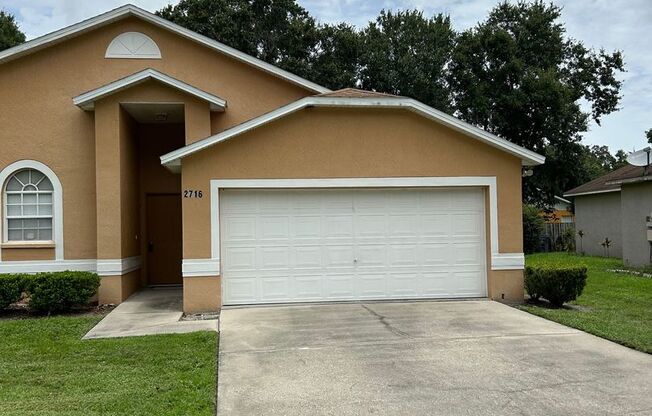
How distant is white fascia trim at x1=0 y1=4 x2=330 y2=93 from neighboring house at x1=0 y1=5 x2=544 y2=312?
0.05 m

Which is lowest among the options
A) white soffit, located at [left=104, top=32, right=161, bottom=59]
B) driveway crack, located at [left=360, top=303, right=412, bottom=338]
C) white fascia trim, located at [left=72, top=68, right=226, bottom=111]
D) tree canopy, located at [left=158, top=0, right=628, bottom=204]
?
driveway crack, located at [left=360, top=303, right=412, bottom=338]

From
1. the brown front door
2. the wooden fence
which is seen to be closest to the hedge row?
the brown front door

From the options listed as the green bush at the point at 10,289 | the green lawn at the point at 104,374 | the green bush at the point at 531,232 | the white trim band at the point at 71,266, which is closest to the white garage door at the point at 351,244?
the green lawn at the point at 104,374

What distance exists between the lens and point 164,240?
15523 millimetres

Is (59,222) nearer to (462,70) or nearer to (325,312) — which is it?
(325,312)

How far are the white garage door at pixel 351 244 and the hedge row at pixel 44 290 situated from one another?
2996 mm

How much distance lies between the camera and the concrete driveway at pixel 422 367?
227 inches

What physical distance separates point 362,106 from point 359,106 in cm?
6

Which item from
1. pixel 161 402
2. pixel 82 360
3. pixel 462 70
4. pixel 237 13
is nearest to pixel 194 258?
pixel 82 360

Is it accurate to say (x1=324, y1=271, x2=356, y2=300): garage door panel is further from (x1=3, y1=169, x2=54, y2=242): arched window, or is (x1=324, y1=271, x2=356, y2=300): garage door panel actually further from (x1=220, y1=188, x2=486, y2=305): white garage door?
(x1=3, y1=169, x2=54, y2=242): arched window

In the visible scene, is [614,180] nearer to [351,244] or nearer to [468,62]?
[351,244]

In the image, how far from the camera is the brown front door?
50.2ft

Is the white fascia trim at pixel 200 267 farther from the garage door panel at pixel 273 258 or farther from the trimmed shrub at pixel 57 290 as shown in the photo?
the trimmed shrub at pixel 57 290

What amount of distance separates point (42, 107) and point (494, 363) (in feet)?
37.9
